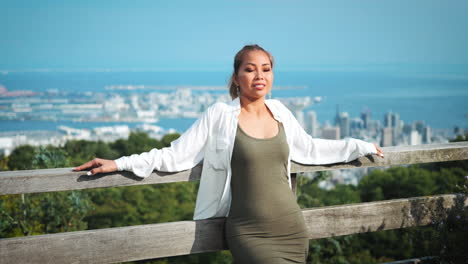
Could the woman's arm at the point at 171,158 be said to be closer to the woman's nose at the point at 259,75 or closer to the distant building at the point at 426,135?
the woman's nose at the point at 259,75

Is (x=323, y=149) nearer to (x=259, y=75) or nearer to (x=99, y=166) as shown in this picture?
(x=259, y=75)

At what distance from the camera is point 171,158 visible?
7.27ft

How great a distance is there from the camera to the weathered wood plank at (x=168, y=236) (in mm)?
2111

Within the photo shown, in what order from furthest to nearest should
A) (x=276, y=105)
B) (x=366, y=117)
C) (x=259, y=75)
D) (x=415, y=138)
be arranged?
1. (x=366, y=117)
2. (x=415, y=138)
3. (x=276, y=105)
4. (x=259, y=75)

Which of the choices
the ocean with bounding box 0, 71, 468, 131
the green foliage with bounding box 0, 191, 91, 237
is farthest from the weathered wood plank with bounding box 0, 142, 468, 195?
the ocean with bounding box 0, 71, 468, 131

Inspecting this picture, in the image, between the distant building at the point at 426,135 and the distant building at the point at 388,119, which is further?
the distant building at the point at 388,119

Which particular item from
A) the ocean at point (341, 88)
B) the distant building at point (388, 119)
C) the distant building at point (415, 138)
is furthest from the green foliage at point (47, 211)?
the distant building at point (388, 119)

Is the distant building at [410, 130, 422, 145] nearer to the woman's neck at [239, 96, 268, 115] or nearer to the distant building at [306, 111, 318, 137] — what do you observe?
the distant building at [306, 111, 318, 137]

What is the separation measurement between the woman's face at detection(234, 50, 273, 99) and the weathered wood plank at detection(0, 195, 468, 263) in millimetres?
635

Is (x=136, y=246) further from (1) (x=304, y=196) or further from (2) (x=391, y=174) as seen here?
(2) (x=391, y=174)

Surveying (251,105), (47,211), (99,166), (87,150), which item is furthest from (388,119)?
(99,166)

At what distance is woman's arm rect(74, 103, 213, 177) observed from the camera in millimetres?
2113

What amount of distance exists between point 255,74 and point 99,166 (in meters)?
0.82

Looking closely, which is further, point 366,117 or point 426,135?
point 366,117
